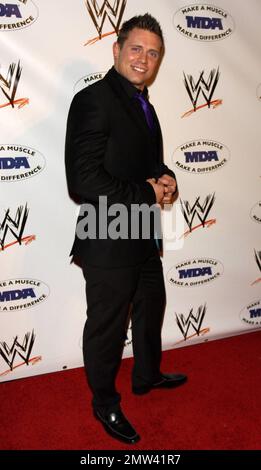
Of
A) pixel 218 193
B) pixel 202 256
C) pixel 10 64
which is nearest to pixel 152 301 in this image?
pixel 202 256

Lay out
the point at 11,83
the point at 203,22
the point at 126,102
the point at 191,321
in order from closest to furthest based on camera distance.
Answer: the point at 126,102 → the point at 11,83 → the point at 203,22 → the point at 191,321

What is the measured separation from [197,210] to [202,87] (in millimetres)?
678

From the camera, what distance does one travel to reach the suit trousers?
178 centimetres

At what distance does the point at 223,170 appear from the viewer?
2447mm

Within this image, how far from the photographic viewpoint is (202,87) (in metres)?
2.27

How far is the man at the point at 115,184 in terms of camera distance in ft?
5.20

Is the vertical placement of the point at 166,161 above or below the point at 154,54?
below

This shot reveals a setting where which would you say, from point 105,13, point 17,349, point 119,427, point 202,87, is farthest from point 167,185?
point 17,349

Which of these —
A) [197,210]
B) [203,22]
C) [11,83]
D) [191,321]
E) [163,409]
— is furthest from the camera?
[191,321]

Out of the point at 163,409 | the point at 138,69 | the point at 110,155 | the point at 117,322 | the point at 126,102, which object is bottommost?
the point at 163,409

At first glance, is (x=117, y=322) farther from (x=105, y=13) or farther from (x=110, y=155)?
(x=105, y=13)

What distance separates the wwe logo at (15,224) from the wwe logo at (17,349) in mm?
545

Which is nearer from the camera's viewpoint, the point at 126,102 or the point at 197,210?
the point at 126,102

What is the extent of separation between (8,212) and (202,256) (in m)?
1.17
